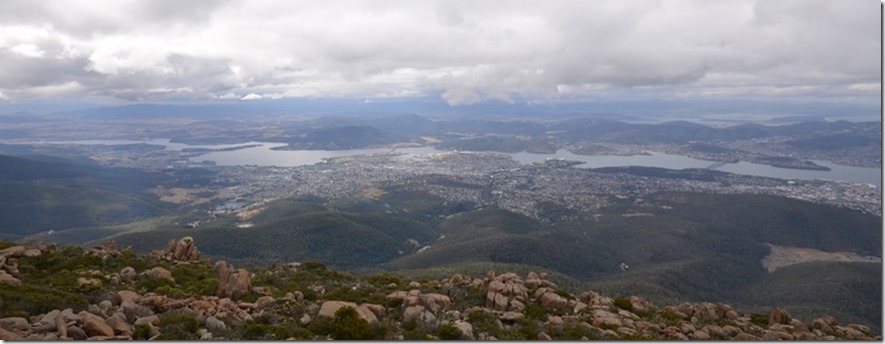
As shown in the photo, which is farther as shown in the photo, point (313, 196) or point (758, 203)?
point (313, 196)

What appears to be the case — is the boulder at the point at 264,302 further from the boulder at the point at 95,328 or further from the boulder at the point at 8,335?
the boulder at the point at 8,335

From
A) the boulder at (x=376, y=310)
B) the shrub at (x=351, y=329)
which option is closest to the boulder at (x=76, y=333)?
the shrub at (x=351, y=329)

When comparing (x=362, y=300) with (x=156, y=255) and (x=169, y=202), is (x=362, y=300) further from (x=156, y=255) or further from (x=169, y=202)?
(x=169, y=202)

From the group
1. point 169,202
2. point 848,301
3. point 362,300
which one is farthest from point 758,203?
point 169,202

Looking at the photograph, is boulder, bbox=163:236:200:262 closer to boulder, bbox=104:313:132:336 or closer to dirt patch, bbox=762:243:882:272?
boulder, bbox=104:313:132:336

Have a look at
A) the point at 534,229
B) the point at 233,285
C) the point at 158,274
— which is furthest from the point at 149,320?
the point at 534,229
